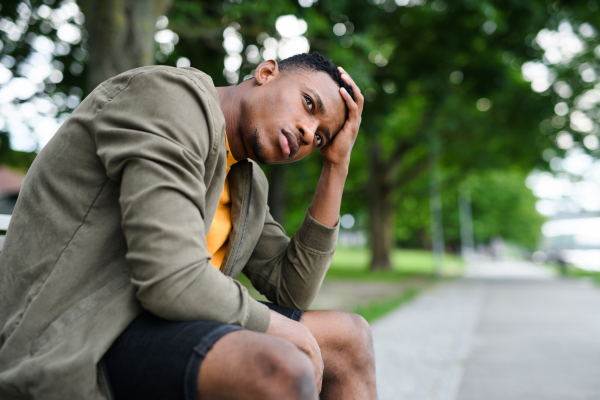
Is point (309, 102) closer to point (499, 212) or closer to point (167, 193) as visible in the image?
point (167, 193)

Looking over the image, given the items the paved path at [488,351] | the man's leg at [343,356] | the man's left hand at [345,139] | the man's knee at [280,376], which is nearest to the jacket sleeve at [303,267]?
the man's leg at [343,356]

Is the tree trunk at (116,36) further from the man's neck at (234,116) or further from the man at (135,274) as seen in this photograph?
the man at (135,274)

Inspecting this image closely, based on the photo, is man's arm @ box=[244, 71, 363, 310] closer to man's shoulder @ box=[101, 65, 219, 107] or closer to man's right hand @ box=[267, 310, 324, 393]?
man's right hand @ box=[267, 310, 324, 393]

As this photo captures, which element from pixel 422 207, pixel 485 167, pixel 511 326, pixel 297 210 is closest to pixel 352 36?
pixel 511 326

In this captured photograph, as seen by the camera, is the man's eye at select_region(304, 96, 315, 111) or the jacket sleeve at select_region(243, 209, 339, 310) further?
the jacket sleeve at select_region(243, 209, 339, 310)

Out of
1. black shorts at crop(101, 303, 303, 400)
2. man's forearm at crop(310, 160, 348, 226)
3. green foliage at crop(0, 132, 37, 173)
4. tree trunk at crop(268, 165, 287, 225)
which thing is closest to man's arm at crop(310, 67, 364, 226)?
man's forearm at crop(310, 160, 348, 226)

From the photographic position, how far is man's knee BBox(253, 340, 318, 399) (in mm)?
1220

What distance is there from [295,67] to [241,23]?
651 cm

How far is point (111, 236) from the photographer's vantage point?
56.7 inches

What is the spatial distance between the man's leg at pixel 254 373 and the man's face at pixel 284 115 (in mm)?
794

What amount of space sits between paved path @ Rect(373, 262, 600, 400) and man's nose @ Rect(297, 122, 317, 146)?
91.9 inches

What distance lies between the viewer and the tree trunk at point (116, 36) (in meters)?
5.73

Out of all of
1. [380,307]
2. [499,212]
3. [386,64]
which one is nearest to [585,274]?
[386,64]

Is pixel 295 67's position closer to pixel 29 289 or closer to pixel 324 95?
pixel 324 95
